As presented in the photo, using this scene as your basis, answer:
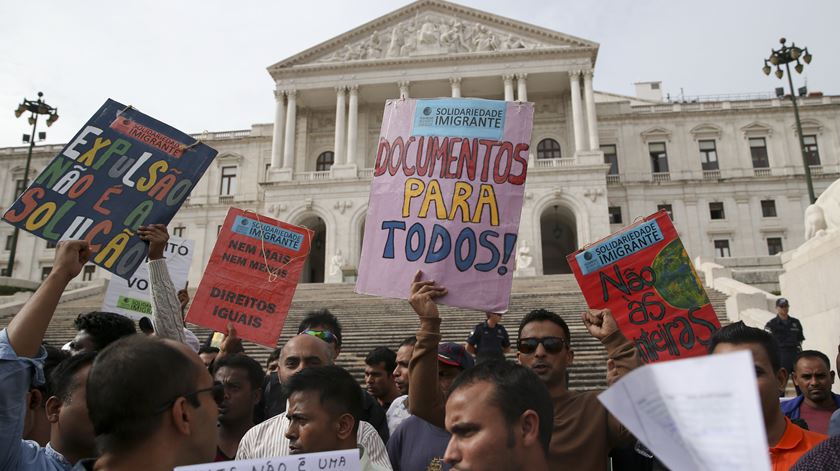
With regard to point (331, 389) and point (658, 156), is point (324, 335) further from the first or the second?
point (658, 156)

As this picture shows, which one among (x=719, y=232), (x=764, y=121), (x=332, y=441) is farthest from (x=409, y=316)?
(x=764, y=121)

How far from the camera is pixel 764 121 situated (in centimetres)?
3944

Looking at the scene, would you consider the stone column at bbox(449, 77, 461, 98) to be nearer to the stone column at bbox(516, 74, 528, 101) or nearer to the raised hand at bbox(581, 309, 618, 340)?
the stone column at bbox(516, 74, 528, 101)

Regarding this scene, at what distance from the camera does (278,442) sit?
333cm

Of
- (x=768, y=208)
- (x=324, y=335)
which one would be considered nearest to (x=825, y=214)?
(x=324, y=335)

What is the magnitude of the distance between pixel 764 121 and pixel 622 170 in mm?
9549

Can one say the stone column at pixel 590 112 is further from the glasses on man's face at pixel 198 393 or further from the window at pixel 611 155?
the glasses on man's face at pixel 198 393

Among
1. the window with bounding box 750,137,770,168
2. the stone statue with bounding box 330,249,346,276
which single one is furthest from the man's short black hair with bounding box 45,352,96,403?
the window with bounding box 750,137,770,168

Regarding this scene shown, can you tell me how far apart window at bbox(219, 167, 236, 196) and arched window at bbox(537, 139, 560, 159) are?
69.2ft

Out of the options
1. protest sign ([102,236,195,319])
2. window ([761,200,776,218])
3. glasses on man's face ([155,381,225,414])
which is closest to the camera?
glasses on man's face ([155,381,225,414])

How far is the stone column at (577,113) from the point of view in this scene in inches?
1395

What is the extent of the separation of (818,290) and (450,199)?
7.96 m

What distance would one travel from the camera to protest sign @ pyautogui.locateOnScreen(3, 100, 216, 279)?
4.54 meters

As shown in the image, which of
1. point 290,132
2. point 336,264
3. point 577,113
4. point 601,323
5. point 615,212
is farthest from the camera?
point 615,212
